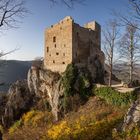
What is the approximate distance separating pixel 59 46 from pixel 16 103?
34.8 ft

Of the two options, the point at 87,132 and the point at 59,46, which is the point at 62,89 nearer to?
the point at 59,46

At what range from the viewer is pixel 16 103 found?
37.8 m

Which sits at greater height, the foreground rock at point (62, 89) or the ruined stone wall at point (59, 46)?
the ruined stone wall at point (59, 46)

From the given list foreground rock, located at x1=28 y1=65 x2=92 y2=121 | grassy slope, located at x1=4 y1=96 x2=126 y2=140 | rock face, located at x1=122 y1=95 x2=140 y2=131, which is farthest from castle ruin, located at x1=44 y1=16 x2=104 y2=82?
rock face, located at x1=122 y1=95 x2=140 y2=131

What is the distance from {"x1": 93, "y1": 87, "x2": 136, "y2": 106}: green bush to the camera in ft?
83.5

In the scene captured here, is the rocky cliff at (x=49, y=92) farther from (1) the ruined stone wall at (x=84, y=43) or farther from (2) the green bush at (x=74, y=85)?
(1) the ruined stone wall at (x=84, y=43)

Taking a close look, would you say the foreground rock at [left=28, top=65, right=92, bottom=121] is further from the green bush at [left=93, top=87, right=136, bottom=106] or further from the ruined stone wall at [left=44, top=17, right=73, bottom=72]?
the green bush at [left=93, top=87, right=136, bottom=106]

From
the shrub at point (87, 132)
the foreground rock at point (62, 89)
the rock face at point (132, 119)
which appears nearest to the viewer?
the rock face at point (132, 119)

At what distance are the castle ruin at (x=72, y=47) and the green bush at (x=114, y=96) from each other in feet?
14.1

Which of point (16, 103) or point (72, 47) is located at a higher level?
point (72, 47)

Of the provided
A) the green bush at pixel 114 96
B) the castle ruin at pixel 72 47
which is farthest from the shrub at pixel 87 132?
the castle ruin at pixel 72 47

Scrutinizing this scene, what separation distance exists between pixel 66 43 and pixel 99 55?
5.35 meters

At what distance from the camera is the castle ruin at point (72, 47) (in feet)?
111

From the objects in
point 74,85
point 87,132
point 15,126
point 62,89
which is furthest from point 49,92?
point 87,132
